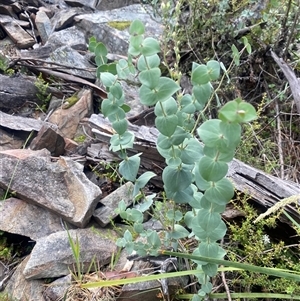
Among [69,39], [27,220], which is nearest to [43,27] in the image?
[69,39]

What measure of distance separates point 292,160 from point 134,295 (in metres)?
1.43

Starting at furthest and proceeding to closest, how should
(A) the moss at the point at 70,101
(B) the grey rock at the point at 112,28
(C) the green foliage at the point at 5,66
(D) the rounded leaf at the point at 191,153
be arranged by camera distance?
(B) the grey rock at the point at 112,28, (C) the green foliage at the point at 5,66, (A) the moss at the point at 70,101, (D) the rounded leaf at the point at 191,153

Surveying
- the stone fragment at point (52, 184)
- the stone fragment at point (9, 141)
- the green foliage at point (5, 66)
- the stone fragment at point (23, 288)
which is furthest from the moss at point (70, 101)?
the stone fragment at point (23, 288)

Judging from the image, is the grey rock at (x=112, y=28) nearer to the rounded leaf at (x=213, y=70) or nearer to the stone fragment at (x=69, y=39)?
the stone fragment at (x=69, y=39)

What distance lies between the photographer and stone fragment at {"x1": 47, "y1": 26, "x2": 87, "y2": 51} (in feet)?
12.6

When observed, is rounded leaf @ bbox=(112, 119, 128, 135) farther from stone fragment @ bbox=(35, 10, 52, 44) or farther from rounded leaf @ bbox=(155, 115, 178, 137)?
stone fragment @ bbox=(35, 10, 52, 44)

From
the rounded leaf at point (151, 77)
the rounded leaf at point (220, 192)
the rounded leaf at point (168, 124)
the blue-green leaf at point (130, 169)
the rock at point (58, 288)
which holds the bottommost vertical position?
the rock at point (58, 288)

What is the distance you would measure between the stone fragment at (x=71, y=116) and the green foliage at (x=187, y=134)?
1673 mm

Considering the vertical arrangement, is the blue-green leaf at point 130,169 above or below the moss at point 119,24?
above

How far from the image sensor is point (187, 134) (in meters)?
1.10

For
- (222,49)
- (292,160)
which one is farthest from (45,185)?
(222,49)

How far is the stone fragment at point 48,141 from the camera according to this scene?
2.52 m

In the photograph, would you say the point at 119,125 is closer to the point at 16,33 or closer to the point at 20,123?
the point at 20,123

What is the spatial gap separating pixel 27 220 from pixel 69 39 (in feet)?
8.18
